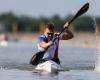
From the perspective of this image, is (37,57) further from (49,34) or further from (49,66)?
(49,34)

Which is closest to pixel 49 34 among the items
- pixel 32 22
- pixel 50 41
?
pixel 50 41

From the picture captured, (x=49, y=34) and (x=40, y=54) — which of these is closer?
(x=49, y=34)

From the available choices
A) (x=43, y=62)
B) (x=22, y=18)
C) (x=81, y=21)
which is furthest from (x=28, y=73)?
(x=22, y=18)

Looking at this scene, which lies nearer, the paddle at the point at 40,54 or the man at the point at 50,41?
the man at the point at 50,41

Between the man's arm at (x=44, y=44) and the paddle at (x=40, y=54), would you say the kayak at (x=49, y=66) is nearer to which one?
the paddle at (x=40, y=54)

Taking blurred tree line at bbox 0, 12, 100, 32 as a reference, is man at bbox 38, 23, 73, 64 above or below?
below

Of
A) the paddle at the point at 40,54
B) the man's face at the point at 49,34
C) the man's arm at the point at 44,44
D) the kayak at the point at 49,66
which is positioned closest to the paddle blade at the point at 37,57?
the paddle at the point at 40,54

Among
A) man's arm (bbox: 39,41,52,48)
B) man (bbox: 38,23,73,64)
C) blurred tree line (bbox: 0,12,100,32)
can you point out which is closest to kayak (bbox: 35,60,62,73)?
man (bbox: 38,23,73,64)

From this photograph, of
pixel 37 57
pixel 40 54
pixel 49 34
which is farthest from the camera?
pixel 37 57

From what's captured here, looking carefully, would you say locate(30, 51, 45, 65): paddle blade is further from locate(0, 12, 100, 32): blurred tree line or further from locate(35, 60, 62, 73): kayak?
locate(0, 12, 100, 32): blurred tree line

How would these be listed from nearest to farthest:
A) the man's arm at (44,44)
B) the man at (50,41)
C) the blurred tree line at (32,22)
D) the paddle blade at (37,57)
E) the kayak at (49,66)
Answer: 1. the man's arm at (44,44)
2. the man at (50,41)
3. the kayak at (49,66)
4. the paddle blade at (37,57)
5. the blurred tree line at (32,22)

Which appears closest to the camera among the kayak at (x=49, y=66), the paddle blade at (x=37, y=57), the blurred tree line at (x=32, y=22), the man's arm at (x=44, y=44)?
the man's arm at (x=44, y=44)

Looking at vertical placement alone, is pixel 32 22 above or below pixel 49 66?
above

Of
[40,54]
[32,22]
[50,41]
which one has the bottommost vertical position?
[40,54]
